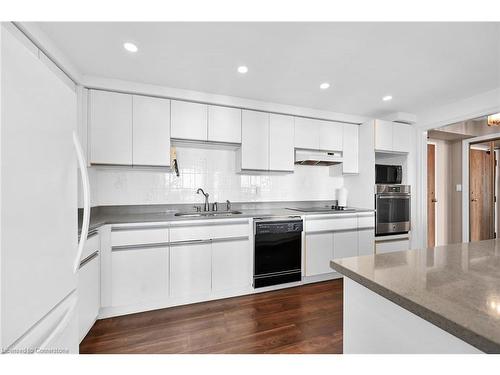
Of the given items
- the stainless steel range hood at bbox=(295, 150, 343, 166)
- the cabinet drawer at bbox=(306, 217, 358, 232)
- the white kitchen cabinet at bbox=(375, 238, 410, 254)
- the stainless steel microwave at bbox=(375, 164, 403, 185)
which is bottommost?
the white kitchen cabinet at bbox=(375, 238, 410, 254)

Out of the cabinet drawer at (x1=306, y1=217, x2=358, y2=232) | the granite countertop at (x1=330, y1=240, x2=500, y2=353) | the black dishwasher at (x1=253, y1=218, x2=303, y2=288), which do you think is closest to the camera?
the granite countertop at (x1=330, y1=240, x2=500, y2=353)

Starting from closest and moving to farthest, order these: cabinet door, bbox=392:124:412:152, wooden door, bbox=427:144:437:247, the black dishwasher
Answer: the black dishwasher
cabinet door, bbox=392:124:412:152
wooden door, bbox=427:144:437:247

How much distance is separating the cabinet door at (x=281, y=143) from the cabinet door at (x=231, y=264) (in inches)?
43.6

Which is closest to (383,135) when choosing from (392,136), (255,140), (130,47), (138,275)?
(392,136)

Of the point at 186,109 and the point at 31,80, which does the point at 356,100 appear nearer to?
the point at 186,109

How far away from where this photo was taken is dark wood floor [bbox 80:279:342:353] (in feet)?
5.29

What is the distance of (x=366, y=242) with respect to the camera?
3051 millimetres

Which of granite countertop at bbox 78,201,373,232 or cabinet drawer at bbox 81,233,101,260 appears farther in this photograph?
granite countertop at bbox 78,201,373,232

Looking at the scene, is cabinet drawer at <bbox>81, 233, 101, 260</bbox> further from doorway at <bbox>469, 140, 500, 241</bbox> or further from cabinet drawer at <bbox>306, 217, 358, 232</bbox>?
doorway at <bbox>469, 140, 500, 241</bbox>

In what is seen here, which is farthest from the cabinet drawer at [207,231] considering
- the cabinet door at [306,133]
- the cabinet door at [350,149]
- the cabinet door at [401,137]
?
the cabinet door at [401,137]

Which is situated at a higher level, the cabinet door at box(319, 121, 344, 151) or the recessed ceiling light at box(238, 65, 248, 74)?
the recessed ceiling light at box(238, 65, 248, 74)

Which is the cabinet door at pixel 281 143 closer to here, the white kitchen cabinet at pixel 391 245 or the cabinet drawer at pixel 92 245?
the white kitchen cabinet at pixel 391 245

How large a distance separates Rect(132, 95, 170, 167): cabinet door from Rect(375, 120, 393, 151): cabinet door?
2788 mm

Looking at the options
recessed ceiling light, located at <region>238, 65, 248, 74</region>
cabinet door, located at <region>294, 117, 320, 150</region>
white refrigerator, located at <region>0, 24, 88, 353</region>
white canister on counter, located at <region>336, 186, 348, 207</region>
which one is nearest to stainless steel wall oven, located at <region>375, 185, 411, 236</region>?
white canister on counter, located at <region>336, 186, 348, 207</region>
